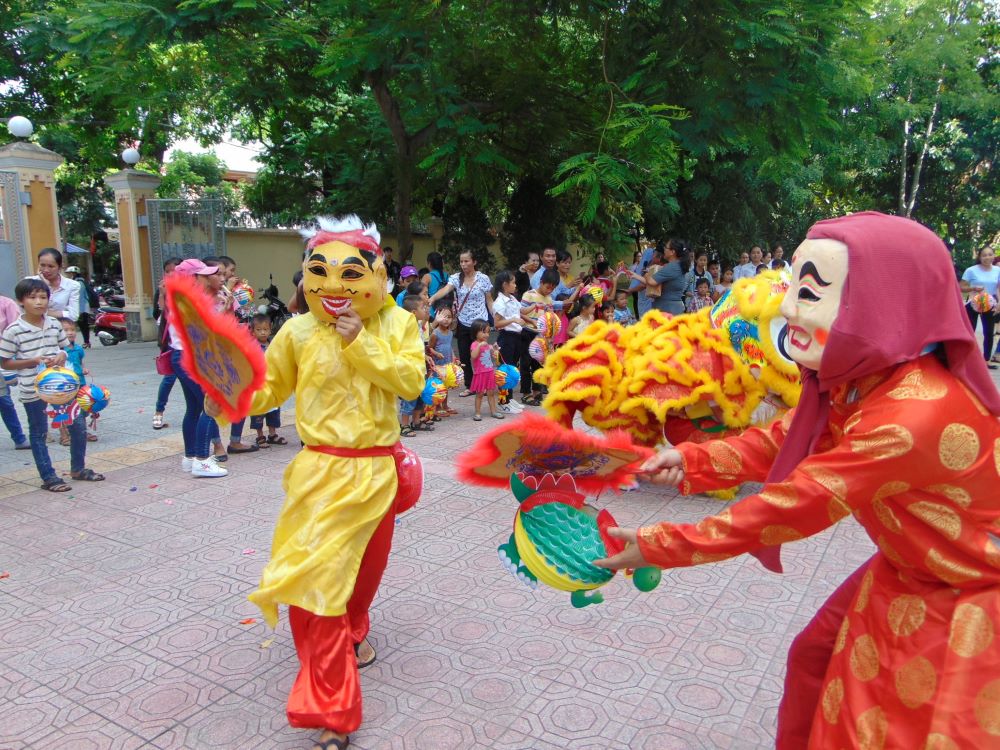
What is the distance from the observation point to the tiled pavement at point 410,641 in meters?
2.81

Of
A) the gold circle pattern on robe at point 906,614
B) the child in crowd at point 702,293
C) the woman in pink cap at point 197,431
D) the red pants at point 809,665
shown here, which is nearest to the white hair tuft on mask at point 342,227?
the red pants at point 809,665

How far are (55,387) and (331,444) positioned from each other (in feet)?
11.8

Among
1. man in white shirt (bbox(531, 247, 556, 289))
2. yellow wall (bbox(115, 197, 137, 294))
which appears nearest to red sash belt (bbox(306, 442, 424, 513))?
man in white shirt (bbox(531, 247, 556, 289))

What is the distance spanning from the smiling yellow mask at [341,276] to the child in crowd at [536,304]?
566 cm

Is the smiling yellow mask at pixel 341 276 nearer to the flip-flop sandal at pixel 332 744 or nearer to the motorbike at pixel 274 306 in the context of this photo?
the flip-flop sandal at pixel 332 744

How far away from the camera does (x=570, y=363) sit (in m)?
5.11

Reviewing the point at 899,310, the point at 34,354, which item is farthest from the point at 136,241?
the point at 899,310

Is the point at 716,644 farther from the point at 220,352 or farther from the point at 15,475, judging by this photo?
the point at 15,475

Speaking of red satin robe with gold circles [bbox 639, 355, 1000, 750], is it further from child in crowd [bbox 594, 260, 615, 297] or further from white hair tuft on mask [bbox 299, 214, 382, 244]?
child in crowd [bbox 594, 260, 615, 297]

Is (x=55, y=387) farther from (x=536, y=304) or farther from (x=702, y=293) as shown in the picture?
(x=702, y=293)

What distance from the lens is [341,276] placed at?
286 cm

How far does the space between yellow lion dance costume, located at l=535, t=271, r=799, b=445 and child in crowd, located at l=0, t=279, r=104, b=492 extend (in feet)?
11.6

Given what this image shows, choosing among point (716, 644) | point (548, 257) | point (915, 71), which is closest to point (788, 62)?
point (548, 257)

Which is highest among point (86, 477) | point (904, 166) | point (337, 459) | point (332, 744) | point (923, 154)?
point (923, 154)
